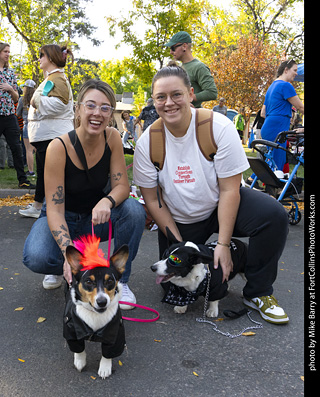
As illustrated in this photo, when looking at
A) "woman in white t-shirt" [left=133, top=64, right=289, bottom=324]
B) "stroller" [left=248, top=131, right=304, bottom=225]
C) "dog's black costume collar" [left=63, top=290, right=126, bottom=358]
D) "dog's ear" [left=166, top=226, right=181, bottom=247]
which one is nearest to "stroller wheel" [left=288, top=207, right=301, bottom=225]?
"stroller" [left=248, top=131, right=304, bottom=225]

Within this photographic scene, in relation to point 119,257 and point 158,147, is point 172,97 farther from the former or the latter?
point 119,257

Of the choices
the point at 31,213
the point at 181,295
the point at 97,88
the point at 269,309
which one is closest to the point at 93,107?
the point at 97,88

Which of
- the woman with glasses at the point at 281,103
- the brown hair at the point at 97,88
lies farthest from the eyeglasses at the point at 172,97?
the woman with glasses at the point at 281,103

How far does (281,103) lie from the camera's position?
6215 mm

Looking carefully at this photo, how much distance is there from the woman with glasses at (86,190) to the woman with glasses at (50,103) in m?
2.00

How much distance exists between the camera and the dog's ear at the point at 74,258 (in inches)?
83.9

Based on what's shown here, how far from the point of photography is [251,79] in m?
25.5

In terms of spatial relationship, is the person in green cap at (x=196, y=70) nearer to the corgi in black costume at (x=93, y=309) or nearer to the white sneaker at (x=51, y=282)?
Answer: the white sneaker at (x=51, y=282)

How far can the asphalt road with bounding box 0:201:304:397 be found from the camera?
2113mm

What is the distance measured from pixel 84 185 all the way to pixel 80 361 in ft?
4.08

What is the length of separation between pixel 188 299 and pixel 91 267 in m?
1.00

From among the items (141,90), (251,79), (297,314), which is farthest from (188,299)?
(141,90)
